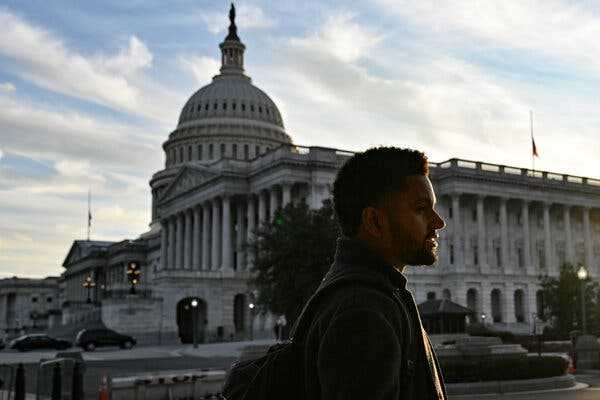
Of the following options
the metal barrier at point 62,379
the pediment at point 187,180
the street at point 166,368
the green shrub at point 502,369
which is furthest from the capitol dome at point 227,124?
the metal barrier at point 62,379

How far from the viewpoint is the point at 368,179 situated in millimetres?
3424

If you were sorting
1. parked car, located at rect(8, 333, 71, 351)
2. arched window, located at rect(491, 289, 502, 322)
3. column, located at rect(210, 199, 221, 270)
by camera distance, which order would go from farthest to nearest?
arched window, located at rect(491, 289, 502, 322), column, located at rect(210, 199, 221, 270), parked car, located at rect(8, 333, 71, 351)

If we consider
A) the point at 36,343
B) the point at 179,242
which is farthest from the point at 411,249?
the point at 179,242

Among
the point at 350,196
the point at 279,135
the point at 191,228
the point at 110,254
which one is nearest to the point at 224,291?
the point at 191,228

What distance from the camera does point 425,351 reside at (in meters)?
3.21

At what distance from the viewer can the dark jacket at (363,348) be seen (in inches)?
108

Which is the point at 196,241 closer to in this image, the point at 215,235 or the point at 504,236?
the point at 215,235

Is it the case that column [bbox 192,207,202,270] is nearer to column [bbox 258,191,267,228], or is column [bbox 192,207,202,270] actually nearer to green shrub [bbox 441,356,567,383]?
column [bbox 258,191,267,228]

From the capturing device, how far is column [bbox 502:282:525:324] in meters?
100

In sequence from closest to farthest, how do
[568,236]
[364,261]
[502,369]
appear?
1. [364,261]
2. [502,369]
3. [568,236]

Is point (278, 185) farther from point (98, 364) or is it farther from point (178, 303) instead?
point (98, 364)

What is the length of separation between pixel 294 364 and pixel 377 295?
45cm

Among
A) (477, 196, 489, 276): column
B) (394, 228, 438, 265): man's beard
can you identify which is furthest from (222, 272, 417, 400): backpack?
(477, 196, 489, 276): column

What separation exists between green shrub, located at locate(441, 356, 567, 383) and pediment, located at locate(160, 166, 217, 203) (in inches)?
2884
